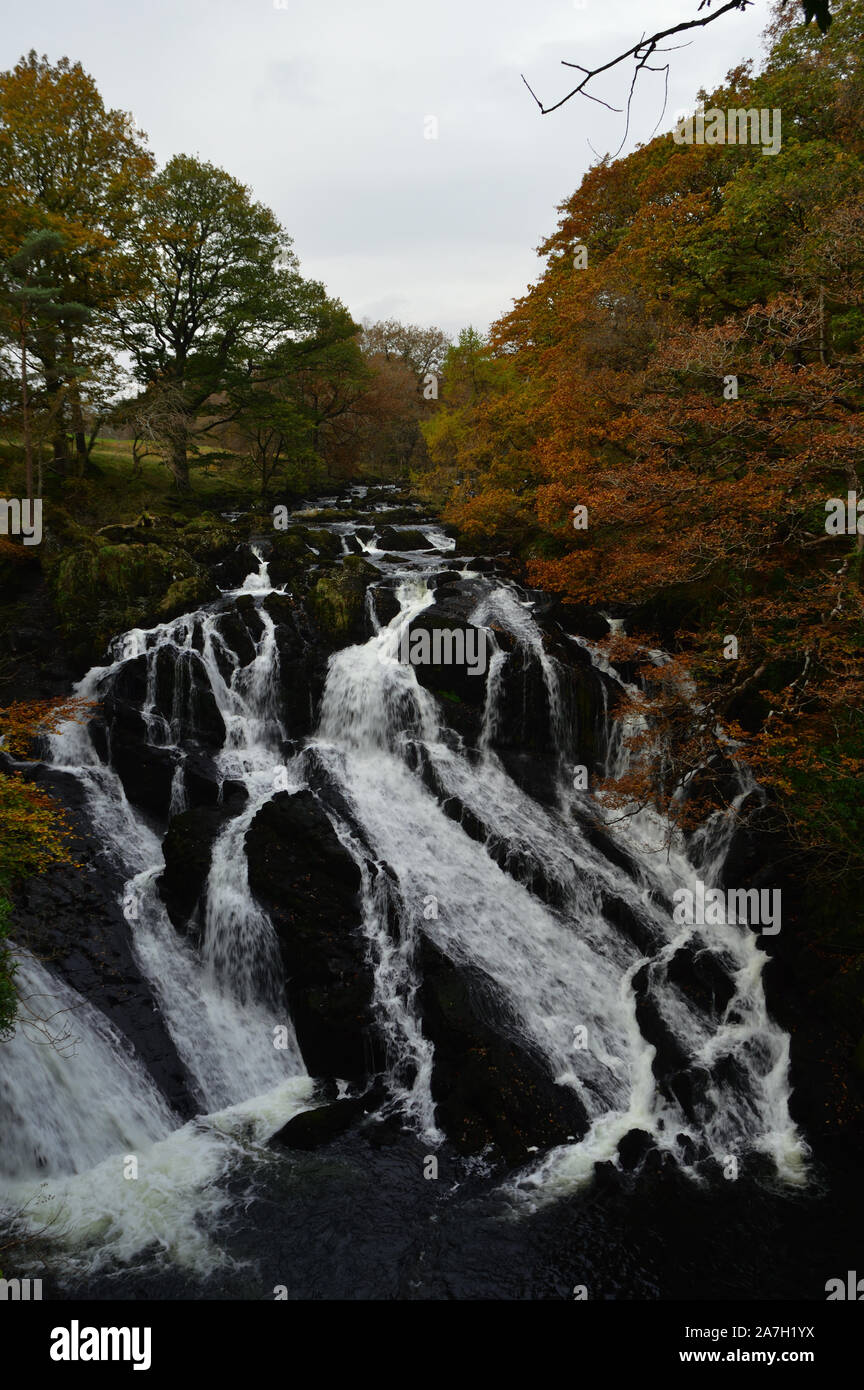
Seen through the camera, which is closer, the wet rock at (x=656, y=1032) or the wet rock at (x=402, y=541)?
the wet rock at (x=656, y=1032)

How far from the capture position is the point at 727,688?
1172 centimetres

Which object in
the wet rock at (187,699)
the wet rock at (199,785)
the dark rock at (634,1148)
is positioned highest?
the wet rock at (187,699)

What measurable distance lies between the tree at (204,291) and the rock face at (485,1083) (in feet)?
71.4

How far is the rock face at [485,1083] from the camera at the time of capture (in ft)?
28.4

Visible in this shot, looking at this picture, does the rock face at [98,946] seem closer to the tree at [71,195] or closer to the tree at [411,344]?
the tree at [71,195]

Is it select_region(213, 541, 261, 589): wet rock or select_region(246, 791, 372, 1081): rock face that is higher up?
select_region(213, 541, 261, 589): wet rock

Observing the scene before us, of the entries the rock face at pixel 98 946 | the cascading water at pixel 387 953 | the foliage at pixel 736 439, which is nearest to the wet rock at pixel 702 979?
the cascading water at pixel 387 953

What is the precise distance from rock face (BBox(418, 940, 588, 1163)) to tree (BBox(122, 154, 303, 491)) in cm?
2177

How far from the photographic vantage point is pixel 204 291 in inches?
A: 1035

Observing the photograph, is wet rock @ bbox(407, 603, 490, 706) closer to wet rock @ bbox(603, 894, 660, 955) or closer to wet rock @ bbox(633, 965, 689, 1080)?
wet rock @ bbox(603, 894, 660, 955)

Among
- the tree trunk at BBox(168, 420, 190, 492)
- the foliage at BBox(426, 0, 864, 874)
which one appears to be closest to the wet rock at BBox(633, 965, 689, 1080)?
the foliage at BBox(426, 0, 864, 874)

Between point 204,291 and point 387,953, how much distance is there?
2768cm

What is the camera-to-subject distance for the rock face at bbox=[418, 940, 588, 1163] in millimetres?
8656
